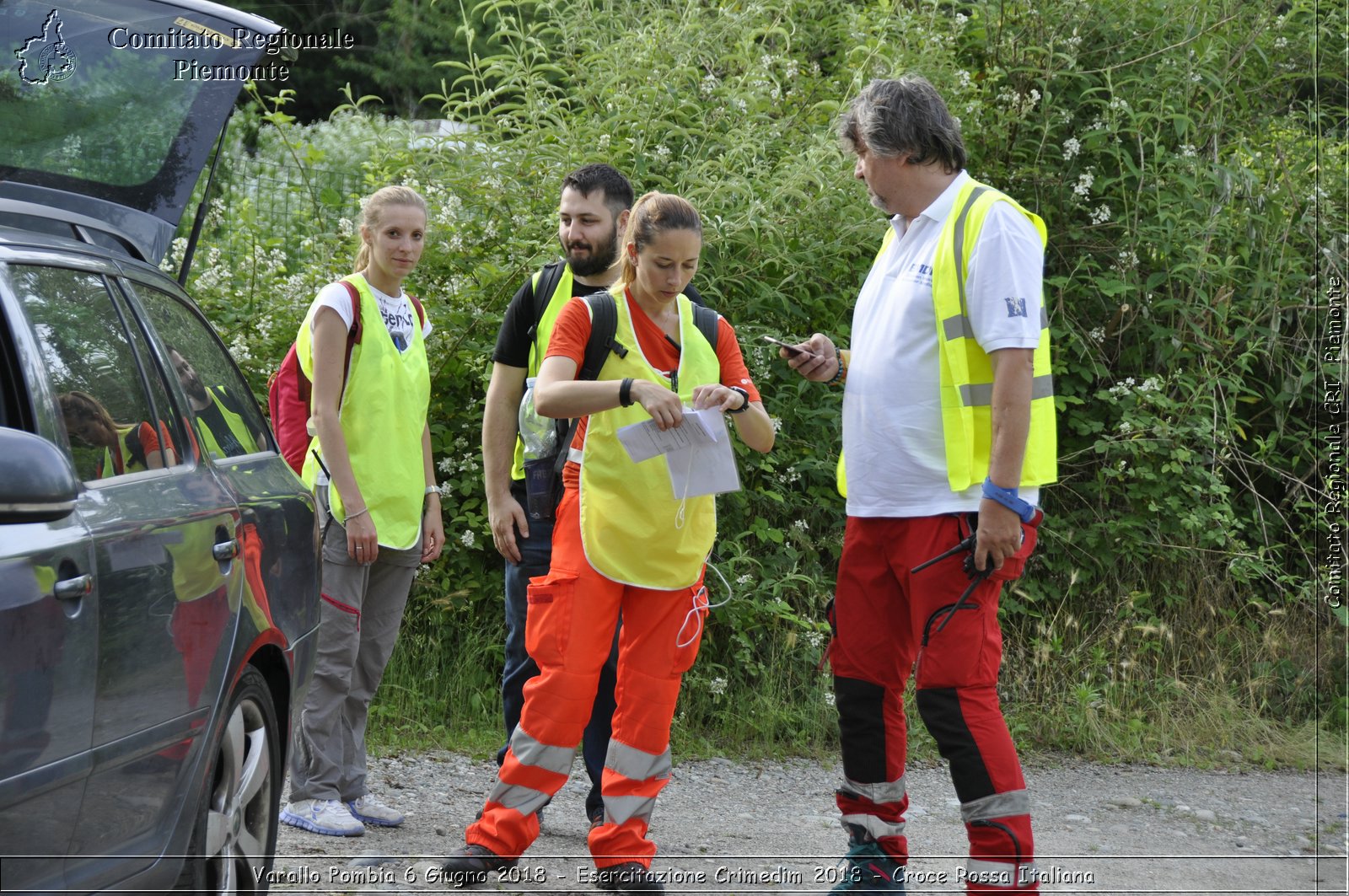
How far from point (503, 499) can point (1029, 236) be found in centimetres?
191

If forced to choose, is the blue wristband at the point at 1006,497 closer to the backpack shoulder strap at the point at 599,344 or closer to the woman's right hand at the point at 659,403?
the woman's right hand at the point at 659,403

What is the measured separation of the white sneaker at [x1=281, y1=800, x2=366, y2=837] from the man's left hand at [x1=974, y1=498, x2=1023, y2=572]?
2.31m

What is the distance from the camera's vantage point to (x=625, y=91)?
676cm

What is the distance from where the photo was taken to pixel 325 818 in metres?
4.29

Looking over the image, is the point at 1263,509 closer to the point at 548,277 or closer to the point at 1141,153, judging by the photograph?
the point at 1141,153

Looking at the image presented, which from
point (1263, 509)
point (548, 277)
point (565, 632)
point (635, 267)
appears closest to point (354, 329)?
point (548, 277)

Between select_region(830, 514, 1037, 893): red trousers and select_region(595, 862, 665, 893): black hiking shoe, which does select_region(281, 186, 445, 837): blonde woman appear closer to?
select_region(595, 862, 665, 893): black hiking shoe

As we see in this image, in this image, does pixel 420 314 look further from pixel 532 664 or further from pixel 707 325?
pixel 532 664

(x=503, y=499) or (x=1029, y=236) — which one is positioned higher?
(x=1029, y=236)

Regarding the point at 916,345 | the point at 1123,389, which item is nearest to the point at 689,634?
the point at 916,345

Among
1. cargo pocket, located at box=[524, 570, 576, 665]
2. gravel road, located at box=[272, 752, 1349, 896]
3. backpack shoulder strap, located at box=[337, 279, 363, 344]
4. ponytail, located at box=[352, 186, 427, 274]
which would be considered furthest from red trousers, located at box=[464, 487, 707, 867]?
ponytail, located at box=[352, 186, 427, 274]

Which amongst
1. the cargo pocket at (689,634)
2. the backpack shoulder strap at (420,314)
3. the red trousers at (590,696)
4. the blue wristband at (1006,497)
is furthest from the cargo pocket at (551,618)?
the backpack shoulder strap at (420,314)

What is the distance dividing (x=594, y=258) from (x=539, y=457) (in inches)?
27.9

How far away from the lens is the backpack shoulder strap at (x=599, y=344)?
3.84 meters
